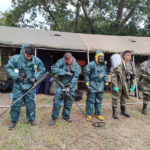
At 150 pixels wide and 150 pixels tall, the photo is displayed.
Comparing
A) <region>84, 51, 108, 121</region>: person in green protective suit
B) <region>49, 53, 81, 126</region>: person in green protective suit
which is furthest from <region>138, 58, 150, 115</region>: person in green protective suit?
<region>49, 53, 81, 126</region>: person in green protective suit

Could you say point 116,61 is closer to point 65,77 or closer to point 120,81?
point 120,81

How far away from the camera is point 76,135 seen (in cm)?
281

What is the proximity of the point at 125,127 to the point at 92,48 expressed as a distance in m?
2.83

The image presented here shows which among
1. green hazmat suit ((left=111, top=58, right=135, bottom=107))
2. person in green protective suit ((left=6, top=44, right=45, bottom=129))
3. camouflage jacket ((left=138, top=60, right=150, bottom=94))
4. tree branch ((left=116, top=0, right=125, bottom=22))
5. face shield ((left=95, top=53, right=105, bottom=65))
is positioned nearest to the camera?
person in green protective suit ((left=6, top=44, right=45, bottom=129))

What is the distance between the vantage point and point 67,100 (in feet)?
10.2

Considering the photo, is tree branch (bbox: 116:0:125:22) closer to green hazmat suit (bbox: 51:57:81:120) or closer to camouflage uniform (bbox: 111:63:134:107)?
camouflage uniform (bbox: 111:63:134:107)

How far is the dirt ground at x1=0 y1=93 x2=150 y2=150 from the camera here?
2.46 metres

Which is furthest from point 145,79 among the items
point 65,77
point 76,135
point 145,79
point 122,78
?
point 76,135

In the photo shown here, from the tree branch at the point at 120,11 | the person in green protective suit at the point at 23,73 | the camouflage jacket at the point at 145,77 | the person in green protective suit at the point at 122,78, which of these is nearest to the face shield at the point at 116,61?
the person in green protective suit at the point at 122,78

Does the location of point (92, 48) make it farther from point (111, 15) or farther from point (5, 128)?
point (111, 15)

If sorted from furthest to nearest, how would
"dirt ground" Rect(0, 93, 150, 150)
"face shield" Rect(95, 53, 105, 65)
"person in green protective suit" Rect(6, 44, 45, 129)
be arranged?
"face shield" Rect(95, 53, 105, 65)
"person in green protective suit" Rect(6, 44, 45, 129)
"dirt ground" Rect(0, 93, 150, 150)

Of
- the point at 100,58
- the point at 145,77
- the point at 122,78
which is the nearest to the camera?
the point at 100,58

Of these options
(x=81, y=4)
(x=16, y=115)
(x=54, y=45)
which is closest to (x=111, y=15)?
(x=81, y=4)

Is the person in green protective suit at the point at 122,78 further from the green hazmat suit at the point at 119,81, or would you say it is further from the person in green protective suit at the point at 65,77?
the person in green protective suit at the point at 65,77
